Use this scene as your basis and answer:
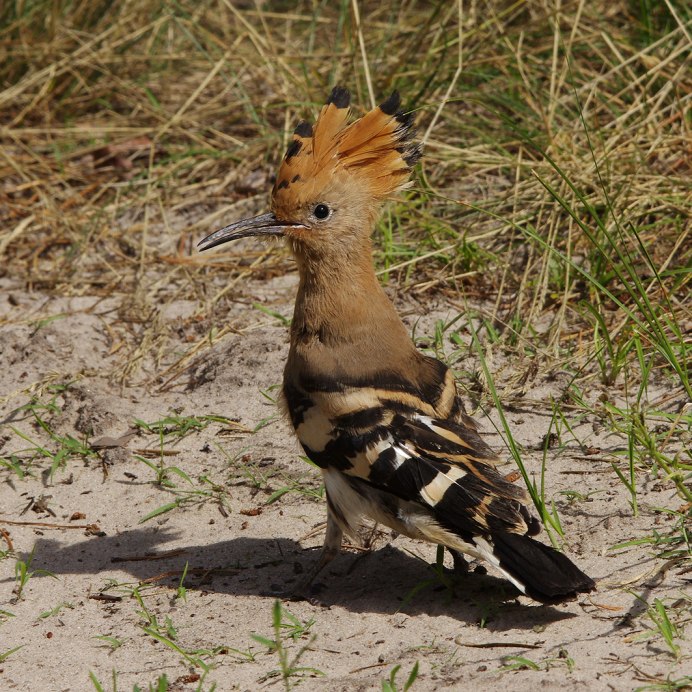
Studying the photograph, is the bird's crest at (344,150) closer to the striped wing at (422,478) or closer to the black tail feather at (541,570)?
the striped wing at (422,478)

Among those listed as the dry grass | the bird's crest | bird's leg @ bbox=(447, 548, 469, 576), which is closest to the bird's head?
the bird's crest

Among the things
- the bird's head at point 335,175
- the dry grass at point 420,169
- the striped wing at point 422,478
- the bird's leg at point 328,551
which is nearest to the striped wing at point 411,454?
the striped wing at point 422,478

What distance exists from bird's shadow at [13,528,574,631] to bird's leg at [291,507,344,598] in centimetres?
4

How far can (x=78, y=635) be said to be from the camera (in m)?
3.03

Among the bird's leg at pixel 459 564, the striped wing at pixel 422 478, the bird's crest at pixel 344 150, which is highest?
the bird's crest at pixel 344 150

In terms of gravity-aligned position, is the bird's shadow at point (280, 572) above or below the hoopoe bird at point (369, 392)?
below

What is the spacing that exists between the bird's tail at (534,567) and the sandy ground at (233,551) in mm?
112

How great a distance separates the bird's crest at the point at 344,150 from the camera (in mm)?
3332

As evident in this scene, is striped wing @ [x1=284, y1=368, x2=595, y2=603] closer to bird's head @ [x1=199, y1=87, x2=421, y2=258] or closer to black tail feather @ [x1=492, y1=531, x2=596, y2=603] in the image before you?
black tail feather @ [x1=492, y1=531, x2=596, y2=603]

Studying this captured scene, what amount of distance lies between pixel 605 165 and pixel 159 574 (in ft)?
8.84

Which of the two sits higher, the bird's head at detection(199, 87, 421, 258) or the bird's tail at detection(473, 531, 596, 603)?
the bird's head at detection(199, 87, 421, 258)

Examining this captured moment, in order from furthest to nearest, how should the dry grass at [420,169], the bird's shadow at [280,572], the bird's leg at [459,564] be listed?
the dry grass at [420,169]
the bird's leg at [459,564]
the bird's shadow at [280,572]

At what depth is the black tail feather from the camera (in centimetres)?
276

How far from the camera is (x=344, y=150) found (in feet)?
11.0
